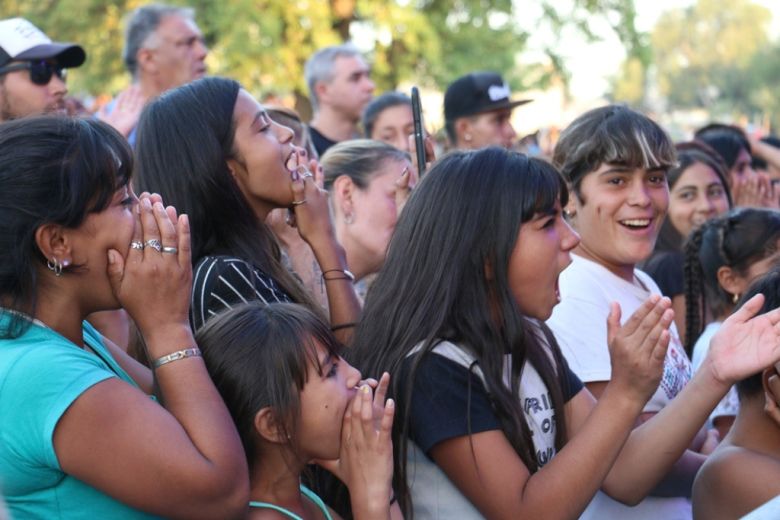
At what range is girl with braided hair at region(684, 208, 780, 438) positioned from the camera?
187 inches

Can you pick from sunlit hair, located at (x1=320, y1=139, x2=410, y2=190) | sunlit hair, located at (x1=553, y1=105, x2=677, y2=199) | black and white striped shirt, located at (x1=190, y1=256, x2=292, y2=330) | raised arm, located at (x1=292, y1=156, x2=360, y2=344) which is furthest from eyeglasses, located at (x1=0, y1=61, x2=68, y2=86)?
sunlit hair, located at (x1=553, y1=105, x2=677, y2=199)

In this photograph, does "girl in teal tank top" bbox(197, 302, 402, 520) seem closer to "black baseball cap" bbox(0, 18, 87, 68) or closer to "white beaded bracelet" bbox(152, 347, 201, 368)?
"white beaded bracelet" bbox(152, 347, 201, 368)

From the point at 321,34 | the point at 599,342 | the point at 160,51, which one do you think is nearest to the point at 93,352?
the point at 599,342

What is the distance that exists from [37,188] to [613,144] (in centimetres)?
231

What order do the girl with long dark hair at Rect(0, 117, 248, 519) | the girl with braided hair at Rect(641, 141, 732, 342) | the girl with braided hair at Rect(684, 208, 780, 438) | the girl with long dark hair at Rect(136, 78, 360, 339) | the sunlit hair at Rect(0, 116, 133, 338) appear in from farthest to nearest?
the girl with braided hair at Rect(641, 141, 732, 342)
the girl with braided hair at Rect(684, 208, 780, 438)
the girl with long dark hair at Rect(136, 78, 360, 339)
the sunlit hair at Rect(0, 116, 133, 338)
the girl with long dark hair at Rect(0, 117, 248, 519)

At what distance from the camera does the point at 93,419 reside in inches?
84.7

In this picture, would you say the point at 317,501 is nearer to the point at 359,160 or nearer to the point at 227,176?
the point at 227,176

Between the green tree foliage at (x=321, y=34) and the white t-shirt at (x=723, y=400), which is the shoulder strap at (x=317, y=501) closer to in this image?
the white t-shirt at (x=723, y=400)

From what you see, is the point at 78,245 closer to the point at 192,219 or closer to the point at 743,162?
the point at 192,219

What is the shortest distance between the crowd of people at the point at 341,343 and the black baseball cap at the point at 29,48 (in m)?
1.57

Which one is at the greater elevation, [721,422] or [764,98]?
[721,422]

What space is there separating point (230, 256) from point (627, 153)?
62.6 inches

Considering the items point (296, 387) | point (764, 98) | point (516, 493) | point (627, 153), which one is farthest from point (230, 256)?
point (764, 98)

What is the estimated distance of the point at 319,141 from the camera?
24.7 ft
